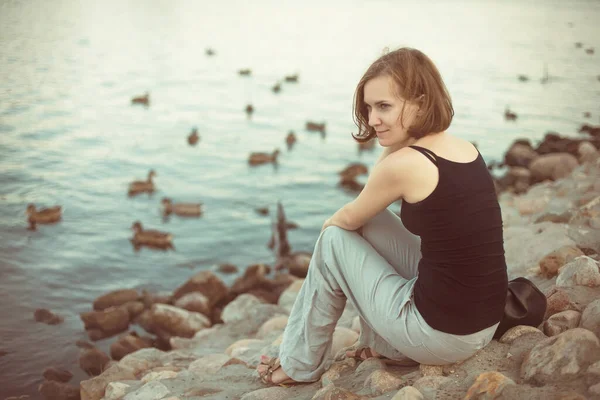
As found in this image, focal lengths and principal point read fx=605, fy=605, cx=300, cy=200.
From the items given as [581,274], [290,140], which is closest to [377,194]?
[581,274]

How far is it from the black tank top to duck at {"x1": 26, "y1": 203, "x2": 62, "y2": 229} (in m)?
7.98

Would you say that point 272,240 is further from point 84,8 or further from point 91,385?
point 84,8

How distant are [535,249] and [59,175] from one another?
9.34 meters

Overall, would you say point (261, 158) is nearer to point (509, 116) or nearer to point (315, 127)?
point (315, 127)

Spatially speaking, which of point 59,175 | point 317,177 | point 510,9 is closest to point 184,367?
point 59,175

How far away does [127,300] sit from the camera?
734cm

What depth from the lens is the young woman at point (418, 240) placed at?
2.81 metres

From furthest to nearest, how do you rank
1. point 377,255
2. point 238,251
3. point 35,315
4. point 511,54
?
1. point 511,54
2. point 238,251
3. point 35,315
4. point 377,255

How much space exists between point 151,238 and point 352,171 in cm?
535

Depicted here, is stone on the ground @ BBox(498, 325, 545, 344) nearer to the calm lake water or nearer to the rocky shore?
the rocky shore

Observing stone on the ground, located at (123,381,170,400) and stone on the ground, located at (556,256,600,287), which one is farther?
stone on the ground, located at (123,381,170,400)

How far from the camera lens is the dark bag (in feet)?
10.4

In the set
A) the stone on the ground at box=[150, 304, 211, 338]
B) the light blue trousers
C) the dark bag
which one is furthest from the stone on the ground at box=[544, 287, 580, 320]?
the stone on the ground at box=[150, 304, 211, 338]

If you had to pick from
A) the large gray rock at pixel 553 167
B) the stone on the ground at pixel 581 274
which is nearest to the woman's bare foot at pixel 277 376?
the stone on the ground at pixel 581 274
